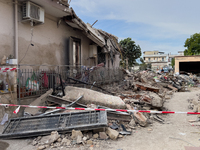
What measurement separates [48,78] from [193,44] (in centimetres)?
3965

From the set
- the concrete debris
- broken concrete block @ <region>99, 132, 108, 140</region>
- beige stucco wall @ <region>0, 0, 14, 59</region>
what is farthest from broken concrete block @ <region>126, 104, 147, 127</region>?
beige stucco wall @ <region>0, 0, 14, 59</region>

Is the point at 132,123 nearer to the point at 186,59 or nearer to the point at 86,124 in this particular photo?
the point at 86,124

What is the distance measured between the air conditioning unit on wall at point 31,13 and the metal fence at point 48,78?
6.75 ft

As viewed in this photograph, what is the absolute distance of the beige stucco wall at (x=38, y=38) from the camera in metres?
5.92

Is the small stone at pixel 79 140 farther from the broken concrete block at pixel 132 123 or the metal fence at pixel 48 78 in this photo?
the metal fence at pixel 48 78

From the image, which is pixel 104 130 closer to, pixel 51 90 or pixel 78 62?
pixel 51 90

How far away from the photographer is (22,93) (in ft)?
18.2

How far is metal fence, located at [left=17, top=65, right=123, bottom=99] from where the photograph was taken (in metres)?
5.75

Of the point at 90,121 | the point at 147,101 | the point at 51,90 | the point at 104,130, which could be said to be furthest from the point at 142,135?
the point at 51,90

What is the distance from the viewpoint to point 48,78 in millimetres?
6562

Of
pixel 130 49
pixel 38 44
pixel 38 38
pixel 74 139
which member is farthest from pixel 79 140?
→ pixel 130 49

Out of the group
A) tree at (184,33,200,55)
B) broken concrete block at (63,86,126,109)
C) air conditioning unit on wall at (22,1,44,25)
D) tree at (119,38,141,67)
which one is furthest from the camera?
tree at (184,33,200,55)

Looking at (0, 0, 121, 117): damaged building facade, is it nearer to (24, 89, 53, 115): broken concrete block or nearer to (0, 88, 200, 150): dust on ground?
(24, 89, 53, 115): broken concrete block

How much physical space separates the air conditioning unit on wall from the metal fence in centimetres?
206
